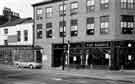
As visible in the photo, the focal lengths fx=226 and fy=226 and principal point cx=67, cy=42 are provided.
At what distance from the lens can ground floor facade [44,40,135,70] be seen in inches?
1430

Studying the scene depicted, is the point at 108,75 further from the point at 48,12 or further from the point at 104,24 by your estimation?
the point at 48,12

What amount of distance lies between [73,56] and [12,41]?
20891 mm

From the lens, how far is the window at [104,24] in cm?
3784

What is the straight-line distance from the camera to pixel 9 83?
19.2 m

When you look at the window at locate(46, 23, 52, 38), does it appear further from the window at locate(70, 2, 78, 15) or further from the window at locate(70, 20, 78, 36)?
the window at locate(70, 2, 78, 15)

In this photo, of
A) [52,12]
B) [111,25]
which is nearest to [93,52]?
[111,25]

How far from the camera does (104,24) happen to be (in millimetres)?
38094

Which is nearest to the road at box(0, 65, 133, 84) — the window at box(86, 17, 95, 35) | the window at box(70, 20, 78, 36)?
the window at box(86, 17, 95, 35)

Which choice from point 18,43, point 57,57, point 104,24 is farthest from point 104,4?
point 18,43

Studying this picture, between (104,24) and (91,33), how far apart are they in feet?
9.68

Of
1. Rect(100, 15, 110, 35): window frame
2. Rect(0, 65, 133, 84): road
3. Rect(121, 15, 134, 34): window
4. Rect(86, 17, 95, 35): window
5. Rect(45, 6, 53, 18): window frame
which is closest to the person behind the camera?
Rect(0, 65, 133, 84): road

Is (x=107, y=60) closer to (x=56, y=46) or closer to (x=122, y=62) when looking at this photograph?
(x=122, y=62)

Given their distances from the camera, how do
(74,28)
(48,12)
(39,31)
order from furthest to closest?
(39,31) < (48,12) < (74,28)

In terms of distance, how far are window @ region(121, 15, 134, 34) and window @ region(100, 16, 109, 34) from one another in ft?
8.06
